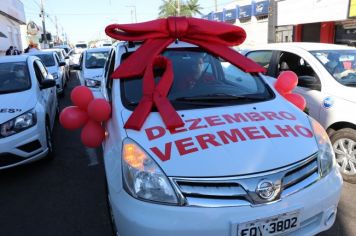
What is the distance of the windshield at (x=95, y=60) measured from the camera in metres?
11.3

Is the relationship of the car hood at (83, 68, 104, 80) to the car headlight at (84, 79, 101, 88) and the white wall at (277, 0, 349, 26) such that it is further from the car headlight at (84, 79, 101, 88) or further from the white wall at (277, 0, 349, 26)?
the white wall at (277, 0, 349, 26)

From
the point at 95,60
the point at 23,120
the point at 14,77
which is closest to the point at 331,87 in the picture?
the point at 23,120

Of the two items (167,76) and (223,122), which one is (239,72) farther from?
(223,122)

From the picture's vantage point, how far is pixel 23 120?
15.3 feet

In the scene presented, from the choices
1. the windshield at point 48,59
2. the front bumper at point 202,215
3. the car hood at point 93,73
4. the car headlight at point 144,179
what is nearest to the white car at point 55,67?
the windshield at point 48,59

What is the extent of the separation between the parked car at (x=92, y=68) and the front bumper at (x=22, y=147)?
177 inches

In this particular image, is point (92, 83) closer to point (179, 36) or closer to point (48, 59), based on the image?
point (48, 59)

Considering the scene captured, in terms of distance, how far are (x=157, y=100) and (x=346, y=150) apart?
2.55 metres

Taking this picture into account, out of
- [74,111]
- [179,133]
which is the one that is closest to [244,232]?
[179,133]

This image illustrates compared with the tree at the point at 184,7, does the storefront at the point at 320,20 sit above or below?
below

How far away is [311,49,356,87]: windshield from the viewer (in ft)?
15.1

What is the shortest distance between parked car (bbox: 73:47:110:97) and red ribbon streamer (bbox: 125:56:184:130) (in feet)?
20.0

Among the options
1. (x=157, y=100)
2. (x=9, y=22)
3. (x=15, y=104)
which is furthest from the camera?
(x=9, y=22)

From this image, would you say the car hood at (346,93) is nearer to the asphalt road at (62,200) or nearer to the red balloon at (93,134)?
the asphalt road at (62,200)
